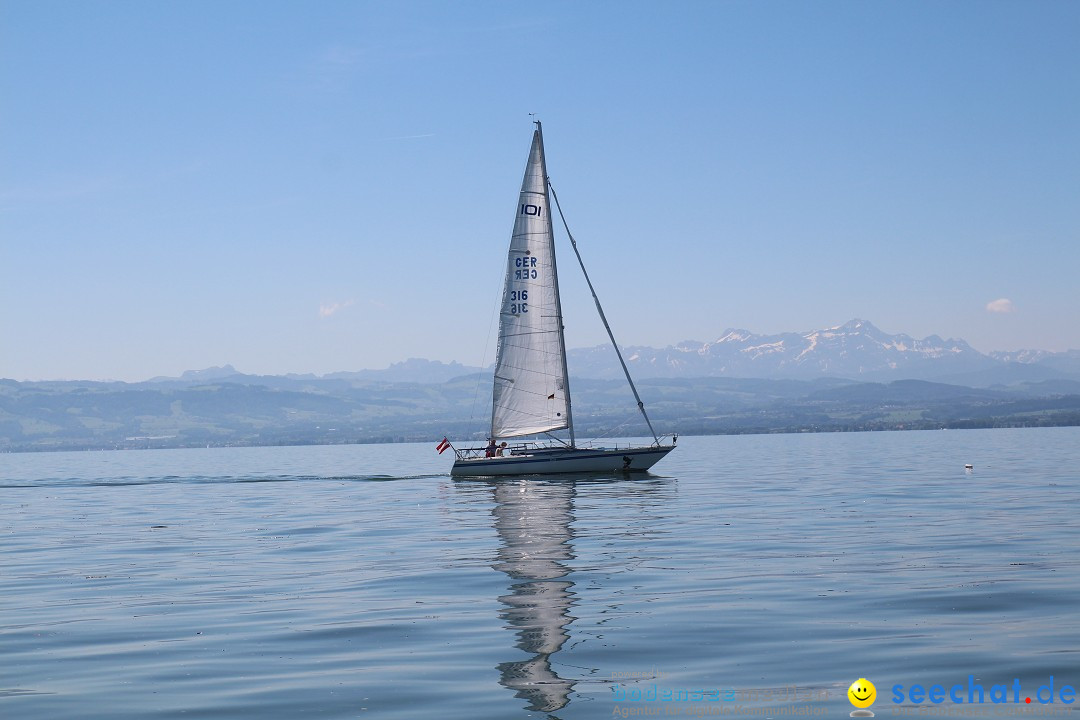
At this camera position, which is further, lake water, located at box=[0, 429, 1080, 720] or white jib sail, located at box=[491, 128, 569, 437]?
white jib sail, located at box=[491, 128, 569, 437]

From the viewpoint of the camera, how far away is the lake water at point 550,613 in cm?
1589

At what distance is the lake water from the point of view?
52.1 ft

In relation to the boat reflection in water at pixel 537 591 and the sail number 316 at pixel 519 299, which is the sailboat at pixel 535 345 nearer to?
the sail number 316 at pixel 519 299

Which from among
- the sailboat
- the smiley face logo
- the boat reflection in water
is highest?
the sailboat

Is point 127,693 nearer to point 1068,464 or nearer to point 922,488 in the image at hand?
point 922,488

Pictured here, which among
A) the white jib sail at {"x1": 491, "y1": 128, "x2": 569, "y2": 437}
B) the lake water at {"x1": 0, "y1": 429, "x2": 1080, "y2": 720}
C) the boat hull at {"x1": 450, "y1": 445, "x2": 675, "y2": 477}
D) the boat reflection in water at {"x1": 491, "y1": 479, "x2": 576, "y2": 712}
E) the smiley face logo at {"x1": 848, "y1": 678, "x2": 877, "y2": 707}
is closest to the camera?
the smiley face logo at {"x1": 848, "y1": 678, "x2": 877, "y2": 707}

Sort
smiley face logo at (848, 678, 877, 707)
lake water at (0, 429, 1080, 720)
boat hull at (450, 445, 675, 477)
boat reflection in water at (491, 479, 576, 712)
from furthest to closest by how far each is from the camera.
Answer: boat hull at (450, 445, 675, 477) → boat reflection in water at (491, 479, 576, 712) → lake water at (0, 429, 1080, 720) → smiley face logo at (848, 678, 877, 707)

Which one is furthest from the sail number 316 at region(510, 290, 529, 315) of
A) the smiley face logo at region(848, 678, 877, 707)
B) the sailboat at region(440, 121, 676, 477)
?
the smiley face logo at region(848, 678, 877, 707)

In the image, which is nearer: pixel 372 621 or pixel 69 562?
pixel 372 621

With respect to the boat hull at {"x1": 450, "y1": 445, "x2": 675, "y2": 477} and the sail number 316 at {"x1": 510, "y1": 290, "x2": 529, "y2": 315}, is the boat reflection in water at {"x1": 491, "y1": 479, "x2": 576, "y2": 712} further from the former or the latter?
the sail number 316 at {"x1": 510, "y1": 290, "x2": 529, "y2": 315}

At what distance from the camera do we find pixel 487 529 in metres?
42.1

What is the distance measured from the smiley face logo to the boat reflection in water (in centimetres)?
388

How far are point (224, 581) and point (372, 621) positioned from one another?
8.46 meters

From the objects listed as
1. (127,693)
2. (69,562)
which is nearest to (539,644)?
(127,693)
